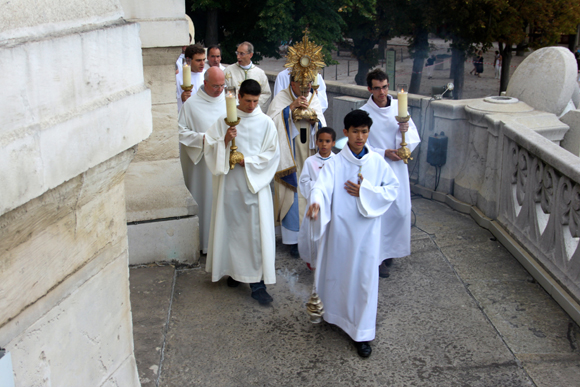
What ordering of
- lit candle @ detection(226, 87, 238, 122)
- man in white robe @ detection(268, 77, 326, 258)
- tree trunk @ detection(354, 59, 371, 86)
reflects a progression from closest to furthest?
lit candle @ detection(226, 87, 238, 122) → man in white robe @ detection(268, 77, 326, 258) → tree trunk @ detection(354, 59, 371, 86)

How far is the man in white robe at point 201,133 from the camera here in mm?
6109

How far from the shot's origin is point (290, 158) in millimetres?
6539

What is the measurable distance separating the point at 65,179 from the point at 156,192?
13.6ft

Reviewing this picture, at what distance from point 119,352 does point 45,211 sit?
0.87 m

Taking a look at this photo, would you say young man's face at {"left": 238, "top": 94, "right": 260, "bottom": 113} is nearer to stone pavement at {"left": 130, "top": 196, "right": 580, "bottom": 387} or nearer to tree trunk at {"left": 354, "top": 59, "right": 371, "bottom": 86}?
stone pavement at {"left": 130, "top": 196, "right": 580, "bottom": 387}

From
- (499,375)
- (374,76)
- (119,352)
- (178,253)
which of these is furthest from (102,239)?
(374,76)

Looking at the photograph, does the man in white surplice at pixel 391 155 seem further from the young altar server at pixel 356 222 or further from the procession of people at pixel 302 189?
the young altar server at pixel 356 222

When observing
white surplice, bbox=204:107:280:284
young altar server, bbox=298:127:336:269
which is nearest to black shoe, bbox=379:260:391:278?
young altar server, bbox=298:127:336:269

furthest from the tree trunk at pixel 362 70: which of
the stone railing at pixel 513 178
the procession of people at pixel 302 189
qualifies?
the procession of people at pixel 302 189

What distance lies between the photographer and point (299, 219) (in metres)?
6.57

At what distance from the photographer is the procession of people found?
15.2 feet

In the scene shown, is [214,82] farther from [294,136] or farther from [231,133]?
[231,133]

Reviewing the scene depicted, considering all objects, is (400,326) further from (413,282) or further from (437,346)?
(413,282)

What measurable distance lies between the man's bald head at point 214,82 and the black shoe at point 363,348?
2890 millimetres
